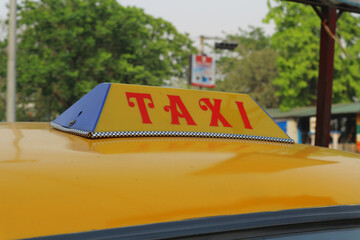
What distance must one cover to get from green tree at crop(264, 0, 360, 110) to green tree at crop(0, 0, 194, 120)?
694 cm

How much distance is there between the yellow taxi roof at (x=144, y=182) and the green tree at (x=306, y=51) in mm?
24117

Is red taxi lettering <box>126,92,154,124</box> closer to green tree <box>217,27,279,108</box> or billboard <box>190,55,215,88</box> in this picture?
billboard <box>190,55,215,88</box>

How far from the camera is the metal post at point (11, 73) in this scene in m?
11.7

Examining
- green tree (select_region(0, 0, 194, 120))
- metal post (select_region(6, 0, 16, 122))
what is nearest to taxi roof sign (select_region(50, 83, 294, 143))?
metal post (select_region(6, 0, 16, 122))

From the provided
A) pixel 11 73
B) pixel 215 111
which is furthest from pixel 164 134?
pixel 11 73

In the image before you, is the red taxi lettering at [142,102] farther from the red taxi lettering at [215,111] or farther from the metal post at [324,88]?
the metal post at [324,88]

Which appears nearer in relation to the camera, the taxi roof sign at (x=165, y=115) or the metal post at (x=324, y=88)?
the taxi roof sign at (x=165, y=115)

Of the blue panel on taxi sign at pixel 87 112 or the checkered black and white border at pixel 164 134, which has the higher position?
the blue panel on taxi sign at pixel 87 112

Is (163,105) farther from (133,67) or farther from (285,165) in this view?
(133,67)

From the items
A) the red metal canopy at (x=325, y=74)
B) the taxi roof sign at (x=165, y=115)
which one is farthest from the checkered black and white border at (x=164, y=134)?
the red metal canopy at (x=325, y=74)

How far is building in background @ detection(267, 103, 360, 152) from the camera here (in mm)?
25453

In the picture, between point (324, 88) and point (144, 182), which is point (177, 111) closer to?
point (144, 182)

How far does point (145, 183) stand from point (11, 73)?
1176 centimetres

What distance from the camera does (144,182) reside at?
38.5 inches
